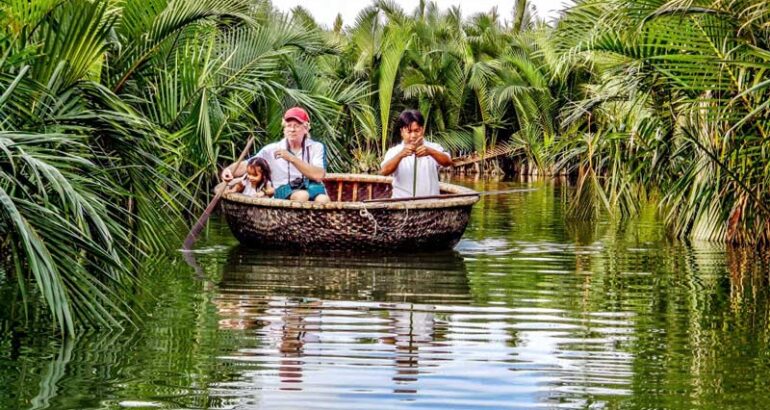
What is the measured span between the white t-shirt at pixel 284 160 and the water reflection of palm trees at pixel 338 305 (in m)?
0.77

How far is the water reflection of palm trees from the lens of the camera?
21.6ft

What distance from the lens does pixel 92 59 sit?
25.6 ft

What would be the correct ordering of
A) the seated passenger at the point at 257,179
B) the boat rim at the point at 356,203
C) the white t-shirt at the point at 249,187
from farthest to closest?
the white t-shirt at the point at 249,187 → the seated passenger at the point at 257,179 → the boat rim at the point at 356,203

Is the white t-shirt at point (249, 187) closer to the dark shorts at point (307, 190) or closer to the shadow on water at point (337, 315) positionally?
the dark shorts at point (307, 190)

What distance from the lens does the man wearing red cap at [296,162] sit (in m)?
12.4

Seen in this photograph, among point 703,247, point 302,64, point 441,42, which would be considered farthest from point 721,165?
point 441,42

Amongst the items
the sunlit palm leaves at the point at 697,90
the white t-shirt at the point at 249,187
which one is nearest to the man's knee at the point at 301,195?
the white t-shirt at the point at 249,187

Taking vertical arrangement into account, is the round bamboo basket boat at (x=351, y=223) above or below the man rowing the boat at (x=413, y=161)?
below

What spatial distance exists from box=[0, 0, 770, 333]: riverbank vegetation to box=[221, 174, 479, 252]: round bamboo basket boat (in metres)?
0.61

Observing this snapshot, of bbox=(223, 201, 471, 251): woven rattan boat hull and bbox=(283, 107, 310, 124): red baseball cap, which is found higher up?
bbox=(283, 107, 310, 124): red baseball cap

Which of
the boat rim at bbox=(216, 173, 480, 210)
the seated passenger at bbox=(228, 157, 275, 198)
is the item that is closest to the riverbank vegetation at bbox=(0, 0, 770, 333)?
the seated passenger at bbox=(228, 157, 275, 198)

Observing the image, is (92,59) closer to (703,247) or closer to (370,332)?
(370,332)

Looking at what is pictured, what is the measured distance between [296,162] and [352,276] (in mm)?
2023

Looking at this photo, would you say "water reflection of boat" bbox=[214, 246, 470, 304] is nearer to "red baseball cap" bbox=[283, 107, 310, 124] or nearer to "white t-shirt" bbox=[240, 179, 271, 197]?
"white t-shirt" bbox=[240, 179, 271, 197]
